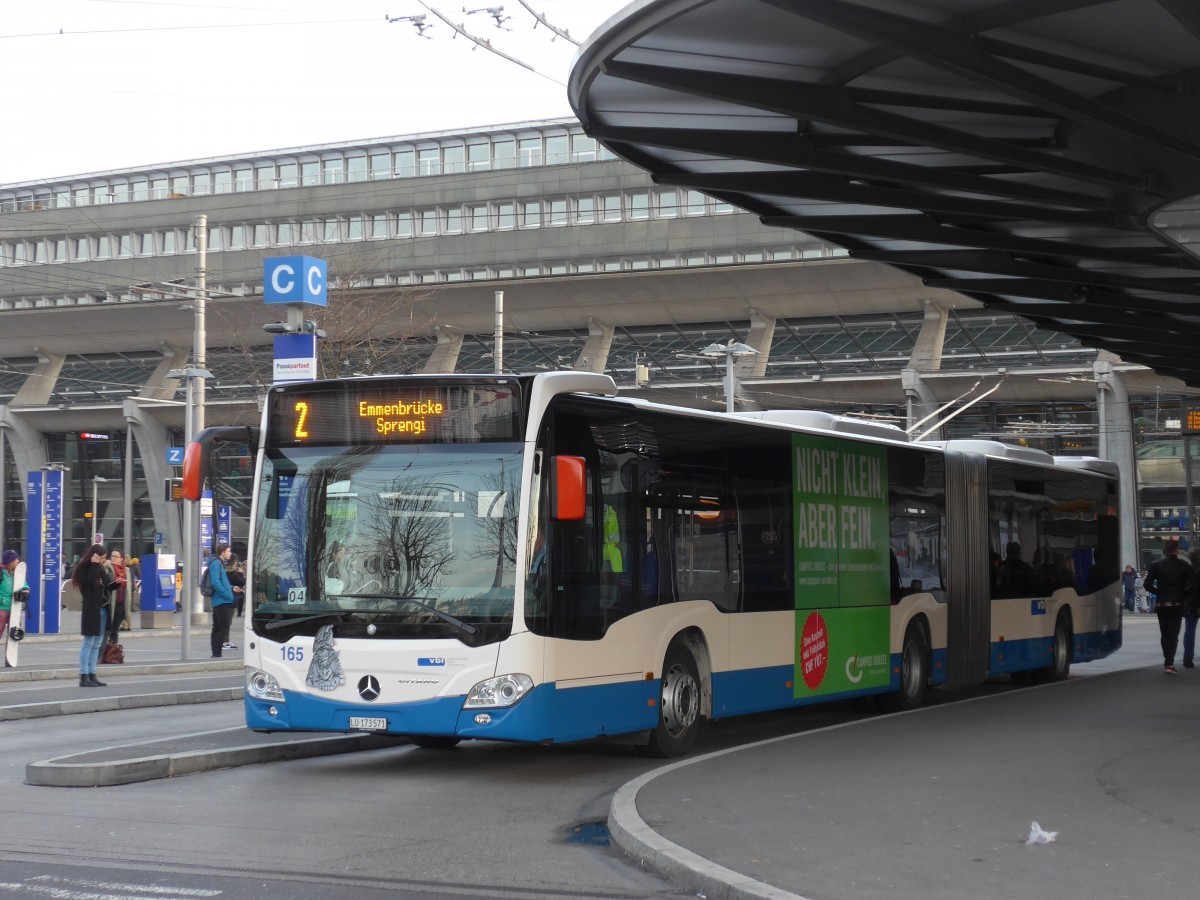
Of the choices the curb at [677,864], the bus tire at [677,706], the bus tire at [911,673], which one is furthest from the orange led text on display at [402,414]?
the bus tire at [911,673]

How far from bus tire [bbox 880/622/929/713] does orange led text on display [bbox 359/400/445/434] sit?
7086 millimetres

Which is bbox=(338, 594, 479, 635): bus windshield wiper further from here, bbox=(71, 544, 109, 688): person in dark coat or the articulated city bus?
bbox=(71, 544, 109, 688): person in dark coat

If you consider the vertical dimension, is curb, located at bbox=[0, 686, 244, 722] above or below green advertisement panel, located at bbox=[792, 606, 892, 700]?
below

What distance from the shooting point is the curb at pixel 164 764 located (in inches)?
420

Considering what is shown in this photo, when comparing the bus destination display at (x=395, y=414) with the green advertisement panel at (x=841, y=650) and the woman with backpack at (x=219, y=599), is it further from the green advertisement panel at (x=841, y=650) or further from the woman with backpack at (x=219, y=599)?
the woman with backpack at (x=219, y=599)

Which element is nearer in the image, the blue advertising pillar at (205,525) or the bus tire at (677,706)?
the bus tire at (677,706)

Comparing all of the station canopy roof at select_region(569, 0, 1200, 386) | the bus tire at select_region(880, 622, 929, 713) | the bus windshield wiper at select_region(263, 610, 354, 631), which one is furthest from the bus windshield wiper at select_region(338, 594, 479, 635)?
the bus tire at select_region(880, 622, 929, 713)

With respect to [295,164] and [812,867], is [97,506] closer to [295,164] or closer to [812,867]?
[295,164]

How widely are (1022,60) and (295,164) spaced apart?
53.9 metres

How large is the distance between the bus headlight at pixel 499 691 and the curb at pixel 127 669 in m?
10.4

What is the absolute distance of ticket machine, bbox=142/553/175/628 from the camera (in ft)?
126

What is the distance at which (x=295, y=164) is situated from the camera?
6147 cm

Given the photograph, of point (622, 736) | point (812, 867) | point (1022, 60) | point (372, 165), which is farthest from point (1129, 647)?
point (372, 165)

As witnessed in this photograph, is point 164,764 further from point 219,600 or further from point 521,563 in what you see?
point 219,600
